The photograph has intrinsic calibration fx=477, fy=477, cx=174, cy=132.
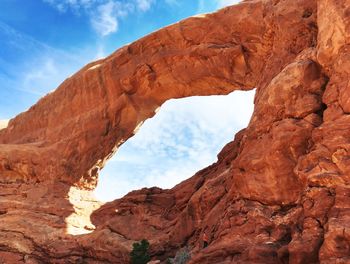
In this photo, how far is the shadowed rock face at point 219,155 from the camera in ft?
47.2

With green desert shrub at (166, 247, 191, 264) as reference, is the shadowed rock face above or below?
above

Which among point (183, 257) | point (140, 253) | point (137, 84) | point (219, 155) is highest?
point (137, 84)

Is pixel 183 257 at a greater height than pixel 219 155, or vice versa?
pixel 219 155

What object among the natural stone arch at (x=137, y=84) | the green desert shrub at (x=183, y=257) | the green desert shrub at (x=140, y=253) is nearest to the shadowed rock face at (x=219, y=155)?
the natural stone arch at (x=137, y=84)

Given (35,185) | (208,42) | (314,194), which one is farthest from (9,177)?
(314,194)

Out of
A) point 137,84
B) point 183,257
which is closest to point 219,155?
point 137,84

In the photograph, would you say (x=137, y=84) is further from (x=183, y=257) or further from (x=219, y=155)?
(x=183, y=257)

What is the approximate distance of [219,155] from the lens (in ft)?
87.8

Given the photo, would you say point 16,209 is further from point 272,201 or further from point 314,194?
point 314,194

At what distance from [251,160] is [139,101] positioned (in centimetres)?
1566

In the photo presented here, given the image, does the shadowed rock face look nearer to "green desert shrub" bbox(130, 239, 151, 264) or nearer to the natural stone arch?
the natural stone arch

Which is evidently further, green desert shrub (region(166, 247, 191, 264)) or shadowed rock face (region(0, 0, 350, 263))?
green desert shrub (region(166, 247, 191, 264))

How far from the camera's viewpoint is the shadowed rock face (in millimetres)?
14383

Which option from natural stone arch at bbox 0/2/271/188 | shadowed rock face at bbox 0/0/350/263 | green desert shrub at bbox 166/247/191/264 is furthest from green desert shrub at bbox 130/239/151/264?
natural stone arch at bbox 0/2/271/188
